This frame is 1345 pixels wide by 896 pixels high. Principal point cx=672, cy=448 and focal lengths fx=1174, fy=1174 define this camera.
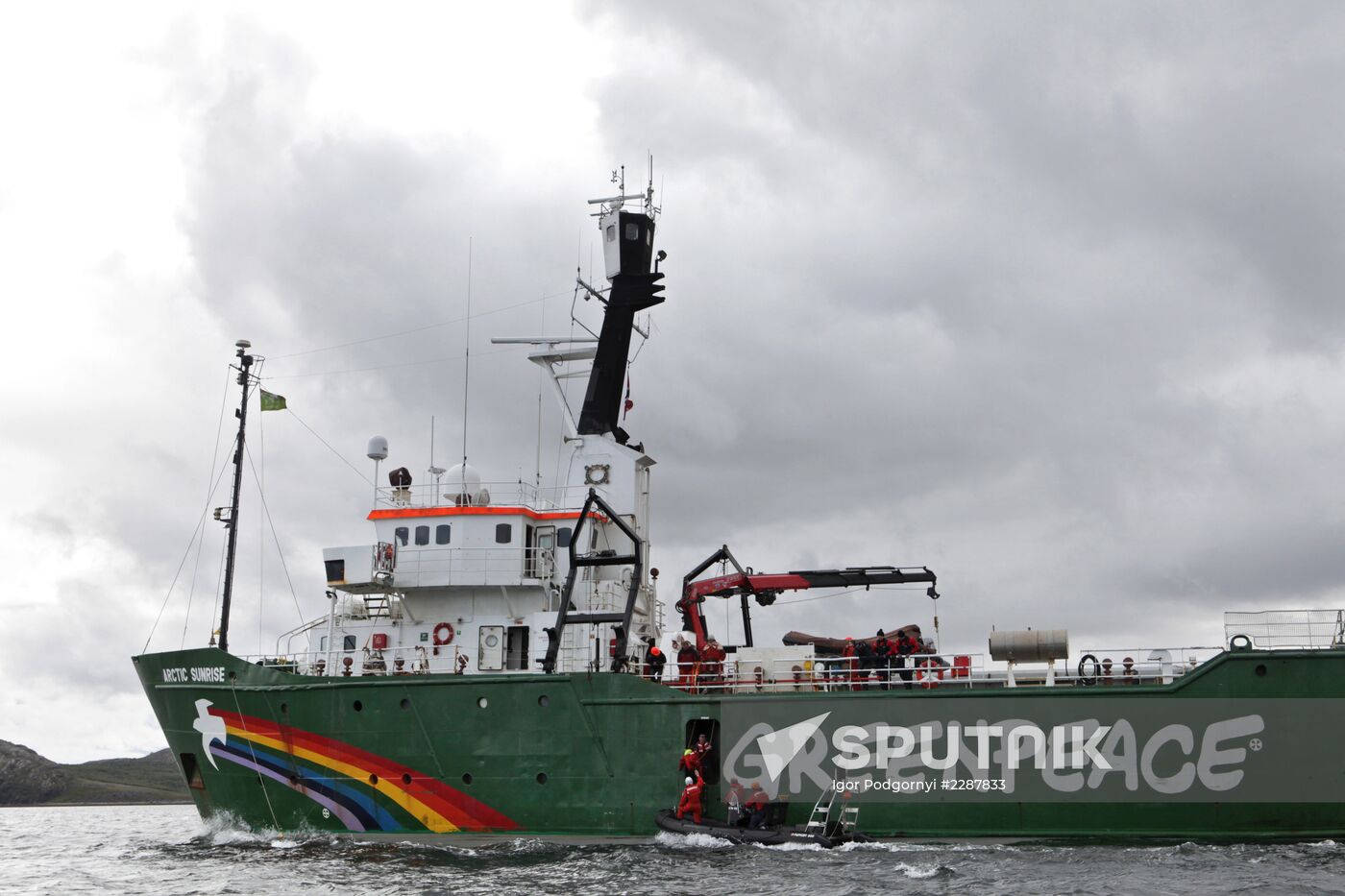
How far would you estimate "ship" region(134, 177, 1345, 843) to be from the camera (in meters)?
19.7

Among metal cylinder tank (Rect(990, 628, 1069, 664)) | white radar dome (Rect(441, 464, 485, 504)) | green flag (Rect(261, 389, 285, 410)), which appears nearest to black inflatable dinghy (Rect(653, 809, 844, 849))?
metal cylinder tank (Rect(990, 628, 1069, 664))

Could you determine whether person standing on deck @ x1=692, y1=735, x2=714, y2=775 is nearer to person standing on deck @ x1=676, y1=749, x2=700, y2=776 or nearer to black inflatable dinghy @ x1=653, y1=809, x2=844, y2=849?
person standing on deck @ x1=676, y1=749, x2=700, y2=776

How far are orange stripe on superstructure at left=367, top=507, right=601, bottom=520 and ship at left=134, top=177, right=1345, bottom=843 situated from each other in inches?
2.4

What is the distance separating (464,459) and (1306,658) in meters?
17.5

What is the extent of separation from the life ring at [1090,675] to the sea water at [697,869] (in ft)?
8.92

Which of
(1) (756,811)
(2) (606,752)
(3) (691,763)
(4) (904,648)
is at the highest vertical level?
(4) (904,648)

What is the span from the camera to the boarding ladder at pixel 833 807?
20.1 meters

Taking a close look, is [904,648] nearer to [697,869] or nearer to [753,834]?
[753,834]

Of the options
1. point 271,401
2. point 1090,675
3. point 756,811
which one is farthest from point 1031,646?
point 271,401

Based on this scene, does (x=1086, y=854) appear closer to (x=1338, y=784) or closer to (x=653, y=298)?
(x=1338, y=784)

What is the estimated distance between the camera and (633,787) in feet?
70.2

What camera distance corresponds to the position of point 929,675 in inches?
832

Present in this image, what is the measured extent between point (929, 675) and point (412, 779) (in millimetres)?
9961

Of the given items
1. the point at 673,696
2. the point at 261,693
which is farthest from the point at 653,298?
the point at 261,693
